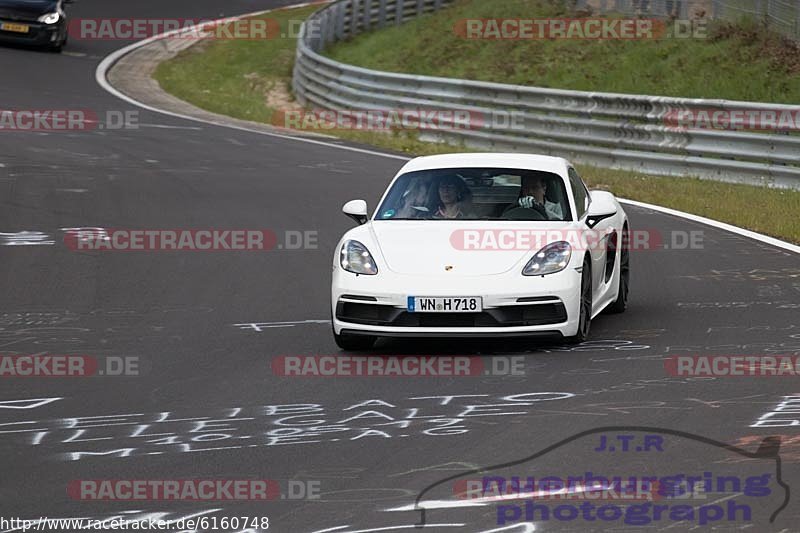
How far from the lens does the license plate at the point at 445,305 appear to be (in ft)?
30.7

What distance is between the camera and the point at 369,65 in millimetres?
32656

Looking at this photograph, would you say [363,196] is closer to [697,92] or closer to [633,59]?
[697,92]

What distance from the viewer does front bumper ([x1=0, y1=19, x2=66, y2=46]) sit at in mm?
Result: 34188

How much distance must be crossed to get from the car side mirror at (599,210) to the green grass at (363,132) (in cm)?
455

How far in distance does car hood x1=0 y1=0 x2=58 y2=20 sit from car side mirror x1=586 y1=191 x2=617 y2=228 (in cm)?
2571

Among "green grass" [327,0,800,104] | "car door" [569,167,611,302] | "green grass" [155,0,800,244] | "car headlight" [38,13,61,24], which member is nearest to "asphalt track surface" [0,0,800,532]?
"car door" [569,167,611,302]

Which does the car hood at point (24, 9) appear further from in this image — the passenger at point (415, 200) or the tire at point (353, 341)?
the tire at point (353, 341)

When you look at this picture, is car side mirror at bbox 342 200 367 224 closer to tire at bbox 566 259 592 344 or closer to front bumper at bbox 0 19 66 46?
tire at bbox 566 259 592 344

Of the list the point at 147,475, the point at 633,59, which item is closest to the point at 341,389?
the point at 147,475

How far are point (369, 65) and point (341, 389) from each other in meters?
24.6

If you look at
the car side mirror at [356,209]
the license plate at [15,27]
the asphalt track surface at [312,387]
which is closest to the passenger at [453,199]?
the car side mirror at [356,209]

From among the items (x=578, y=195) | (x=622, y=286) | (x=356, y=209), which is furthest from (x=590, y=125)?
(x=356, y=209)

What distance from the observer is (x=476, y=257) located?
9633 mm

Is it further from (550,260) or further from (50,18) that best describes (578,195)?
(50,18)
